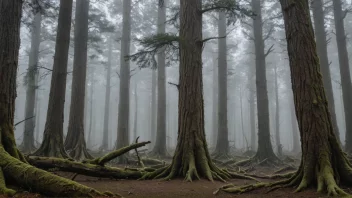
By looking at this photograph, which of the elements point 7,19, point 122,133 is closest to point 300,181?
point 7,19

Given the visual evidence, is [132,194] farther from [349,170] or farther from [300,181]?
[349,170]

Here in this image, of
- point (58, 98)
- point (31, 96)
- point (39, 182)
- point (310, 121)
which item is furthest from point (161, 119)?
point (39, 182)

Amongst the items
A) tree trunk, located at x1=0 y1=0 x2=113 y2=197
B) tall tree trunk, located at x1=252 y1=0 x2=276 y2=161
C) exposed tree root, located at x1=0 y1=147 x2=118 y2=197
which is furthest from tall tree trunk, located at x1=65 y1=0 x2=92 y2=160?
tall tree trunk, located at x1=252 y1=0 x2=276 y2=161

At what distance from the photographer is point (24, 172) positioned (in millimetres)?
4664

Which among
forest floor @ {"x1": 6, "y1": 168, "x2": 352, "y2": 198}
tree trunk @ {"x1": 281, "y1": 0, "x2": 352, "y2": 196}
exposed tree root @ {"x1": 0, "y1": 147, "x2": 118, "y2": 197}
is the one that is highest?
tree trunk @ {"x1": 281, "y1": 0, "x2": 352, "y2": 196}

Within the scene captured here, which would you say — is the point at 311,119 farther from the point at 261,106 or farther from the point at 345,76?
the point at 345,76

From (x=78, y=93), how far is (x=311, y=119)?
32.4ft

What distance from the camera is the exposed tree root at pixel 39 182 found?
4.19 m

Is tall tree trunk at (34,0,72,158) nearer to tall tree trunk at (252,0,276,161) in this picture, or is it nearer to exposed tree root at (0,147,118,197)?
exposed tree root at (0,147,118,197)

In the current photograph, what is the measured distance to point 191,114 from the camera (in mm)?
7688

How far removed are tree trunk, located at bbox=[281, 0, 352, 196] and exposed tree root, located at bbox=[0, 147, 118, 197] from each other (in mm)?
3818

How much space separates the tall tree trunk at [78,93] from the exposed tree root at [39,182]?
17.9 ft

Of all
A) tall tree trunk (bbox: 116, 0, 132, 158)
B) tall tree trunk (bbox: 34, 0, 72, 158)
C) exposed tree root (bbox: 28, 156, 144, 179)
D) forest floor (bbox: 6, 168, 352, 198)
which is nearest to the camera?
forest floor (bbox: 6, 168, 352, 198)

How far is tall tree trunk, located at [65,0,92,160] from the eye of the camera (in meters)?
10.8
